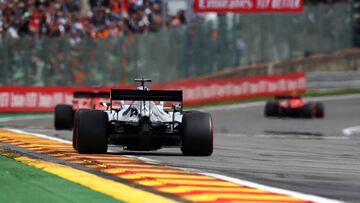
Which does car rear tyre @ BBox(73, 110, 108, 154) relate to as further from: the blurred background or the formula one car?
the blurred background

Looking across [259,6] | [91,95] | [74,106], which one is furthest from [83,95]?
[259,6]

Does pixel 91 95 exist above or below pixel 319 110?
A: above

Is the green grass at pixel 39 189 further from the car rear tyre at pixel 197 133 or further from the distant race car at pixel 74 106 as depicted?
the distant race car at pixel 74 106

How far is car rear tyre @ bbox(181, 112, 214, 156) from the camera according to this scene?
14.0m

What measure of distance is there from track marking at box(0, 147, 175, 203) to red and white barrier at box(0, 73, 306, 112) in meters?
20.0

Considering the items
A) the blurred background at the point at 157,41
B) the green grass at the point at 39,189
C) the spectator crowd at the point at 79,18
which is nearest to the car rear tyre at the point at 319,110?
the blurred background at the point at 157,41

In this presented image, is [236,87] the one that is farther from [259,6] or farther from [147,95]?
[147,95]

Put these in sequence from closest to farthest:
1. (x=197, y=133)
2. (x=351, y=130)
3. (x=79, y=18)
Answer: (x=197, y=133) → (x=351, y=130) → (x=79, y=18)

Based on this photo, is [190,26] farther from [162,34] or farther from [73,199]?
[73,199]

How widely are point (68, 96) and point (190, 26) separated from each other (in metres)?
8.07

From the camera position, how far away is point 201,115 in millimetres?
14062

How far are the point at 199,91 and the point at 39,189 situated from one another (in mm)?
29094

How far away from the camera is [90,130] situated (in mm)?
13742

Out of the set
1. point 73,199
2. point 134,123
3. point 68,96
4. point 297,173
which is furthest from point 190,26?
→ point 73,199
